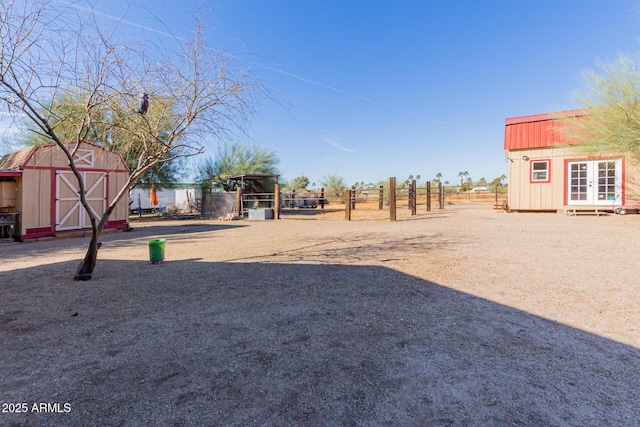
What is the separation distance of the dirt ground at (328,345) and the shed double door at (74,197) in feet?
19.7

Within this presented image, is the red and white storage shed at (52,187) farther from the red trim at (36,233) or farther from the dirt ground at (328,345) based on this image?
the dirt ground at (328,345)

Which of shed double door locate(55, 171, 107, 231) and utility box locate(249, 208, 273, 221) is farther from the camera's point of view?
utility box locate(249, 208, 273, 221)

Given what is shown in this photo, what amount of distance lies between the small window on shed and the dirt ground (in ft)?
35.6

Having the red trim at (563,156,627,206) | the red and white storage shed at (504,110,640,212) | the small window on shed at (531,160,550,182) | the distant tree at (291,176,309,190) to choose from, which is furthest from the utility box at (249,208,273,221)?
the distant tree at (291,176,309,190)

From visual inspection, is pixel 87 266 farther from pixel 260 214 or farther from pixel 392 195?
pixel 260 214

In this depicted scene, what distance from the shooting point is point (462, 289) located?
12.0ft

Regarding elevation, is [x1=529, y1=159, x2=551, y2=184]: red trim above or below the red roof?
below

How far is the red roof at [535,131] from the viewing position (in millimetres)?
13484

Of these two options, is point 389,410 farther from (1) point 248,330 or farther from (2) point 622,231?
(2) point 622,231

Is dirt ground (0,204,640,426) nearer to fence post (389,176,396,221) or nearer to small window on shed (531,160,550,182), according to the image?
fence post (389,176,396,221)

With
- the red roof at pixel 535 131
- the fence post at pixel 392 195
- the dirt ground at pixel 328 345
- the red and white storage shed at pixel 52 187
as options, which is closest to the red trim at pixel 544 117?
the red roof at pixel 535 131

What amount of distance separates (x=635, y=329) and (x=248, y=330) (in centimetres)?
316

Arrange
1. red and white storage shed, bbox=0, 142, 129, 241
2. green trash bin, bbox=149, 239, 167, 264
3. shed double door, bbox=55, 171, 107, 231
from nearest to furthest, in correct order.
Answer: green trash bin, bbox=149, 239, 167, 264
red and white storage shed, bbox=0, 142, 129, 241
shed double door, bbox=55, 171, 107, 231

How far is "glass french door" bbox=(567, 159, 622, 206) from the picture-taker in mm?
12641
